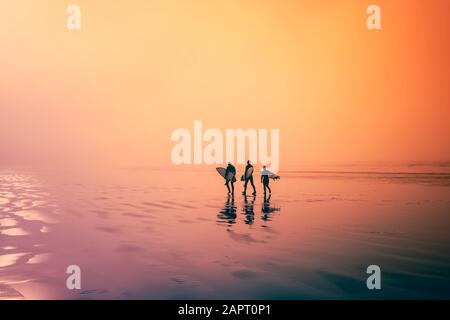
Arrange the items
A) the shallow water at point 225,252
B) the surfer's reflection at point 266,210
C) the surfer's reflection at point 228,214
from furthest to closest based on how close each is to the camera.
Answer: the surfer's reflection at point 266,210 → the surfer's reflection at point 228,214 → the shallow water at point 225,252

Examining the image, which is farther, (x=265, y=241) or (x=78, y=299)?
(x=265, y=241)

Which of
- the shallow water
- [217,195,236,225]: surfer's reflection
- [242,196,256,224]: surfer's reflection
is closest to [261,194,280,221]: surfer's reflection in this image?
the shallow water

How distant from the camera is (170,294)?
716cm

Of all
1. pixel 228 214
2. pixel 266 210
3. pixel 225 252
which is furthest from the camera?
pixel 266 210

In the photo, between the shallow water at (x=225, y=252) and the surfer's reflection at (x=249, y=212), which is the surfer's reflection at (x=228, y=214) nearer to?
the shallow water at (x=225, y=252)

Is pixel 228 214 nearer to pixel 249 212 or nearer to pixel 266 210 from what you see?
pixel 249 212

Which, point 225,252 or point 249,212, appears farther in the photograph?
point 249,212

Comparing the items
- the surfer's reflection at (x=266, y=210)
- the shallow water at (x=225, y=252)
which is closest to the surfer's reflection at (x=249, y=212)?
the shallow water at (x=225, y=252)

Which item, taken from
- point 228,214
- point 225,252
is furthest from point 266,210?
point 225,252

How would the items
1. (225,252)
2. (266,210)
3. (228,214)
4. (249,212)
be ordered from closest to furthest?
(225,252)
(228,214)
(249,212)
(266,210)

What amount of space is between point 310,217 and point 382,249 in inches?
232
